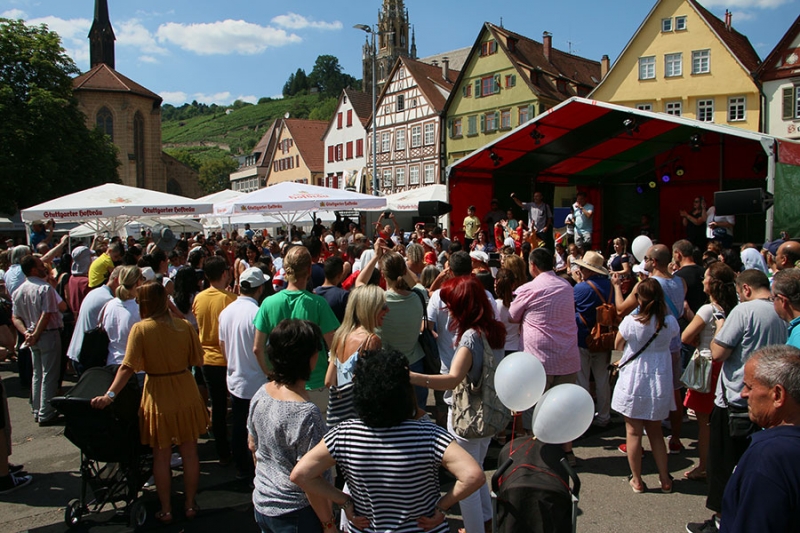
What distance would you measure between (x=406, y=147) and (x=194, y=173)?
26096 mm

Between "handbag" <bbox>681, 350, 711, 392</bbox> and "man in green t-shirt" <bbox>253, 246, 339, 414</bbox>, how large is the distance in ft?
9.16

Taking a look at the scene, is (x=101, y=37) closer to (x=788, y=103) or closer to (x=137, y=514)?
(x=788, y=103)

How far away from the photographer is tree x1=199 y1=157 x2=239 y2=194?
107 m

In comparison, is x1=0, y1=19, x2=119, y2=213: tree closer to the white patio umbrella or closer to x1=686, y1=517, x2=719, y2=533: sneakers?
the white patio umbrella

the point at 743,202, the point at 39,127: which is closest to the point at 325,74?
the point at 39,127

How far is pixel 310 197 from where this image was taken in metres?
11.3

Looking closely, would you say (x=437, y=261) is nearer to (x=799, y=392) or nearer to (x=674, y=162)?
(x=799, y=392)

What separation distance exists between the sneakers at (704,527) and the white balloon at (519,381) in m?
1.49

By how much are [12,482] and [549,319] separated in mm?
4671

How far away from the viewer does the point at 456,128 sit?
3900 cm

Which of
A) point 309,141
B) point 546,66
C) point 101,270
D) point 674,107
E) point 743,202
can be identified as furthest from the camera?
point 309,141

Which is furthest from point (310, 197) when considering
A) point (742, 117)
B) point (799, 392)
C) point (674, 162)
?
point (742, 117)

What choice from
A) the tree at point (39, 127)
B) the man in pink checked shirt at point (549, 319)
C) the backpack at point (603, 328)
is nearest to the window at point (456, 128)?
the tree at point (39, 127)

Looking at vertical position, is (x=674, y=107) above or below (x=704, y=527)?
above
